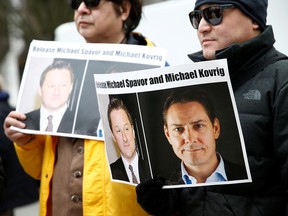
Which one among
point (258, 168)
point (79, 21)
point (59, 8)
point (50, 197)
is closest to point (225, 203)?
point (258, 168)

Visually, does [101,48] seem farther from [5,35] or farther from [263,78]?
[5,35]

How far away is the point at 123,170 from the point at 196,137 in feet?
1.41

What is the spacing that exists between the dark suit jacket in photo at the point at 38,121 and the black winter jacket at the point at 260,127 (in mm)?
820

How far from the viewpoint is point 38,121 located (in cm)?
311

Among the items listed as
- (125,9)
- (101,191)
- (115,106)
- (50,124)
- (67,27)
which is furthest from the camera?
(67,27)

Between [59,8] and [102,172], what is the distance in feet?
40.0

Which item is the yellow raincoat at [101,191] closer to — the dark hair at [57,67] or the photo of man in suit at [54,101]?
the photo of man in suit at [54,101]

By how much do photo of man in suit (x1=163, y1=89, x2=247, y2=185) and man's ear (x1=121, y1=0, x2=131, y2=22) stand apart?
3.16 ft

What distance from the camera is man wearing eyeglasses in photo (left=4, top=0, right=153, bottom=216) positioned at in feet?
9.62

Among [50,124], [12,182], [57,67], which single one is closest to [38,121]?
[50,124]

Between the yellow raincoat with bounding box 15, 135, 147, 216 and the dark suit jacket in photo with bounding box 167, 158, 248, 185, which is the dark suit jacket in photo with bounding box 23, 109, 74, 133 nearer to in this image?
the yellow raincoat with bounding box 15, 135, 147, 216

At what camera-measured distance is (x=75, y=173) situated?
9.84ft

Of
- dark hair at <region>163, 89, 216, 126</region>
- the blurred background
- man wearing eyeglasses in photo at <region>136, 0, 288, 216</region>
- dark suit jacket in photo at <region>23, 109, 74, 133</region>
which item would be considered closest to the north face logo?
man wearing eyeglasses in photo at <region>136, 0, 288, 216</region>

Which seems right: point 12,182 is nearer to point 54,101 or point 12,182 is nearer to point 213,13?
point 54,101
